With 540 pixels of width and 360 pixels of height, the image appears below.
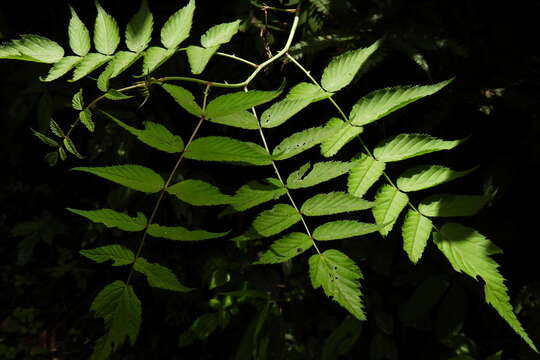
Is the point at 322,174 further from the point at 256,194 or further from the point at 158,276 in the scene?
the point at 158,276

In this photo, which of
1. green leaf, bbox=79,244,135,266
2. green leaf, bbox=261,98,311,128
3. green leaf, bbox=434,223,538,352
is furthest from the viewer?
green leaf, bbox=261,98,311,128

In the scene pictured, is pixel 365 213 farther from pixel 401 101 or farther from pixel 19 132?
pixel 19 132

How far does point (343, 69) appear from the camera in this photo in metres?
1.25

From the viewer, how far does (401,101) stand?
1083 millimetres

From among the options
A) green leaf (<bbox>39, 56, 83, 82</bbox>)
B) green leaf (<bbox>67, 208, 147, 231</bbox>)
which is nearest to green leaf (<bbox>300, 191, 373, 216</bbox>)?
green leaf (<bbox>67, 208, 147, 231</bbox>)

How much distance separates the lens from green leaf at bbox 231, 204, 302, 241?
1.09m

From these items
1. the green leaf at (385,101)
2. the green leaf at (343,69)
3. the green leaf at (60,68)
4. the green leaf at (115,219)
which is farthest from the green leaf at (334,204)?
the green leaf at (60,68)

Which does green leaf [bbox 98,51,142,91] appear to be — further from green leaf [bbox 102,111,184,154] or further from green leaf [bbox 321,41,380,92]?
green leaf [bbox 321,41,380,92]

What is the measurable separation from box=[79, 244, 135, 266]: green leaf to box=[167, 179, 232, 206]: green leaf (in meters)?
0.21

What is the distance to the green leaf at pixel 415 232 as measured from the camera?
3.52 ft

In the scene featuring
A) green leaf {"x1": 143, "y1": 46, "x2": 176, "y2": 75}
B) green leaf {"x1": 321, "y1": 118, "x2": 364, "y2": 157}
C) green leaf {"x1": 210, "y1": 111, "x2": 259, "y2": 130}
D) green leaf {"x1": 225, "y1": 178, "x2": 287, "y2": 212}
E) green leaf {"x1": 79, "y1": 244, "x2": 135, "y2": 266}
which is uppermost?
green leaf {"x1": 143, "y1": 46, "x2": 176, "y2": 75}

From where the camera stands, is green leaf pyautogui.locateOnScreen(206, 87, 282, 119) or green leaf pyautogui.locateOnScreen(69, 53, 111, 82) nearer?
green leaf pyautogui.locateOnScreen(206, 87, 282, 119)

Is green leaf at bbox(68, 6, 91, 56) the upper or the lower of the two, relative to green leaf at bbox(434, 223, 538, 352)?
upper

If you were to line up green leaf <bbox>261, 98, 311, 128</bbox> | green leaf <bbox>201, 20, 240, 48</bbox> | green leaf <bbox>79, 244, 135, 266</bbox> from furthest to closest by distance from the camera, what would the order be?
green leaf <bbox>201, 20, 240, 48</bbox>
green leaf <bbox>261, 98, 311, 128</bbox>
green leaf <bbox>79, 244, 135, 266</bbox>
